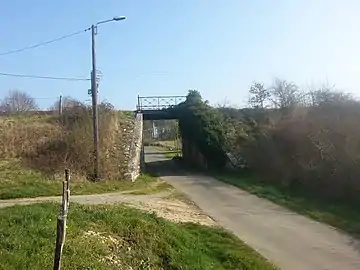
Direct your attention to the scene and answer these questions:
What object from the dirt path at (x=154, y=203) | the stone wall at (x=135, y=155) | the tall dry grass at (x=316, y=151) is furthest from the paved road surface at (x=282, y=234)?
the stone wall at (x=135, y=155)

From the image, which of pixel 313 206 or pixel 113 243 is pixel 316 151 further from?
pixel 113 243

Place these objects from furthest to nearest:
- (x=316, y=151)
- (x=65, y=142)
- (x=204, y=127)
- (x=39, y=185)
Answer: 1. (x=204, y=127)
2. (x=65, y=142)
3. (x=316, y=151)
4. (x=39, y=185)

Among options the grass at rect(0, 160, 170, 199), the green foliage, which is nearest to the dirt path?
the grass at rect(0, 160, 170, 199)

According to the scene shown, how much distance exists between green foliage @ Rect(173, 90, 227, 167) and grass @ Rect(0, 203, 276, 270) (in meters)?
24.0

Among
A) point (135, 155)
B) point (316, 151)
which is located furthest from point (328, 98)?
point (135, 155)

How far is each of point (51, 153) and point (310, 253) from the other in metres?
18.1

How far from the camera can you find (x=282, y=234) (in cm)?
1450

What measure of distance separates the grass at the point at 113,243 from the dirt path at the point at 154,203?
106 inches

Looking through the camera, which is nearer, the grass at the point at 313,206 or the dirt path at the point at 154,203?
the grass at the point at 313,206

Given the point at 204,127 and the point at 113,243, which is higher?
the point at 204,127

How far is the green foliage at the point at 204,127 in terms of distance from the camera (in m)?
38.2

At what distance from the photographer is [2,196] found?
2050cm

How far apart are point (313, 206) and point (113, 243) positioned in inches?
422

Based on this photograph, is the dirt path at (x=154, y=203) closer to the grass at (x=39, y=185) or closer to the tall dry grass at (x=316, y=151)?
the grass at (x=39, y=185)
